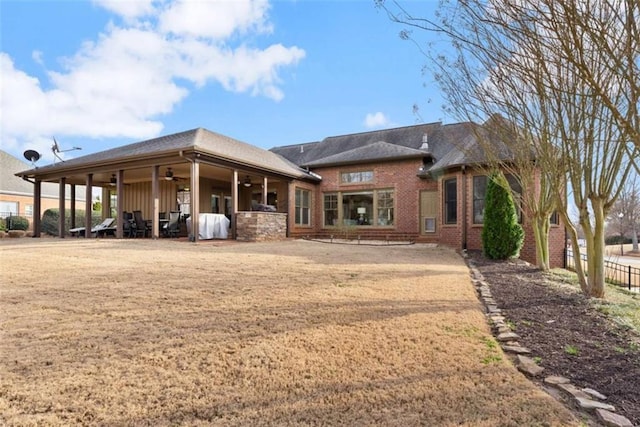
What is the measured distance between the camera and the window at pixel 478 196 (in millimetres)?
11461

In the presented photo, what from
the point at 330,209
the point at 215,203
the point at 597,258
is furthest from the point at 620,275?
the point at 215,203

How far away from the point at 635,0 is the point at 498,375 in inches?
Result: 112

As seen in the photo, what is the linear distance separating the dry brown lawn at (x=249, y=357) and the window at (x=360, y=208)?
10.3m

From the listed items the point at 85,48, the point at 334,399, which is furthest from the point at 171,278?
the point at 85,48

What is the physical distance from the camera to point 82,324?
2.97 meters

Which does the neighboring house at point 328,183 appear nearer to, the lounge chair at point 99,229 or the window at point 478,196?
the window at point 478,196

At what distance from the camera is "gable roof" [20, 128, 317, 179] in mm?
11148

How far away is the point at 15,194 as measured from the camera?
85.6ft

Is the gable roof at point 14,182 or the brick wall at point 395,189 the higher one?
the gable roof at point 14,182

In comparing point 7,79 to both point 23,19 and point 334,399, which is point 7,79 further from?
point 334,399

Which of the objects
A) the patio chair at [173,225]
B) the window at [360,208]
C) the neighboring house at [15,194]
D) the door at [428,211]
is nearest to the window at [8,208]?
the neighboring house at [15,194]

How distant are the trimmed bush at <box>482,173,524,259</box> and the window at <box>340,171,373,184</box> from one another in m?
6.30

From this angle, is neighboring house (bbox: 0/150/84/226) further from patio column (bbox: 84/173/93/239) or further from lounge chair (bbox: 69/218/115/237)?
patio column (bbox: 84/173/93/239)

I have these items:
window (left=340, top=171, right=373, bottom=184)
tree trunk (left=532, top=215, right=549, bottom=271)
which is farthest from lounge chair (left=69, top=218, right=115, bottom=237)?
tree trunk (left=532, top=215, right=549, bottom=271)
